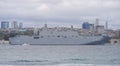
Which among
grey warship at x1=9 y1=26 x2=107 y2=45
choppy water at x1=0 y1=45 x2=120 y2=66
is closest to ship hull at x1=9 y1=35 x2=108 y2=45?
grey warship at x1=9 y1=26 x2=107 y2=45

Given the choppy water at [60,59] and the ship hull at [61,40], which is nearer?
the choppy water at [60,59]

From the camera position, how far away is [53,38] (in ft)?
473

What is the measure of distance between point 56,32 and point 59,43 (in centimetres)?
379

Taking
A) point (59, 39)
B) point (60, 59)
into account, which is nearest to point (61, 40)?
point (59, 39)

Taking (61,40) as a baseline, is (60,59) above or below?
above

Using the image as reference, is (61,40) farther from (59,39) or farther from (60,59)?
(60,59)

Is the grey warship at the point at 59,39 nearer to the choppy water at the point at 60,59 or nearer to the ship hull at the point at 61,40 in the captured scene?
the ship hull at the point at 61,40

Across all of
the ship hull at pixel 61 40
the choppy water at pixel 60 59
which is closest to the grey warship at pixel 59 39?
the ship hull at pixel 61 40

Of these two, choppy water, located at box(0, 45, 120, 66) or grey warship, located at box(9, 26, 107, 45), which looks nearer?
choppy water, located at box(0, 45, 120, 66)

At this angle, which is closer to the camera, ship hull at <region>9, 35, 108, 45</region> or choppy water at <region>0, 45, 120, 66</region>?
choppy water at <region>0, 45, 120, 66</region>

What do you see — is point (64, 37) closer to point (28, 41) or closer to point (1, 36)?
point (28, 41)

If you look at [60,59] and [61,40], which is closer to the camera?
[60,59]

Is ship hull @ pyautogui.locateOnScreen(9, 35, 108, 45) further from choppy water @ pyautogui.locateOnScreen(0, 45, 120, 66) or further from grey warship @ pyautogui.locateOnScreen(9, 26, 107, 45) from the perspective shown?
choppy water @ pyautogui.locateOnScreen(0, 45, 120, 66)

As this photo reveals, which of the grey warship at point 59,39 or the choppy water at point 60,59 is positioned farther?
the grey warship at point 59,39
